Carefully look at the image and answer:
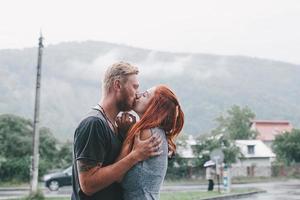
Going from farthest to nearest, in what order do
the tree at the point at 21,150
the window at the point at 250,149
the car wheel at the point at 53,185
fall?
1. the window at the point at 250,149
2. the tree at the point at 21,150
3. the car wheel at the point at 53,185

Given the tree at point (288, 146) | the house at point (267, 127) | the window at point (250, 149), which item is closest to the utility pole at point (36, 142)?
the tree at point (288, 146)

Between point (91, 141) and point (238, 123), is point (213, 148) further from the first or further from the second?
point (91, 141)

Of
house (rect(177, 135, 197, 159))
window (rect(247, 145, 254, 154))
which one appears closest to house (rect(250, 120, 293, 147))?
window (rect(247, 145, 254, 154))

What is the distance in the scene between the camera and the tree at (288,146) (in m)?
45.4

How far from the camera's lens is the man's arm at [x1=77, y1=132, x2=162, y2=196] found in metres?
2.89

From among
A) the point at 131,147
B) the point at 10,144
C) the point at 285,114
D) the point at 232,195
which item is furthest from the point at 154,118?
the point at 285,114

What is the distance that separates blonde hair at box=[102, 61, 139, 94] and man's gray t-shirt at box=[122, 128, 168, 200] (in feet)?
1.09

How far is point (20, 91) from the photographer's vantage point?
590 feet

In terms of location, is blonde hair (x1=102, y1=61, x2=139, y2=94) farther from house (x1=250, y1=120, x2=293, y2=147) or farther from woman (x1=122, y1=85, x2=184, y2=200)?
house (x1=250, y1=120, x2=293, y2=147)

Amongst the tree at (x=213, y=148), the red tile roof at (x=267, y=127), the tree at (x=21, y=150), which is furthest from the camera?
the red tile roof at (x=267, y=127)

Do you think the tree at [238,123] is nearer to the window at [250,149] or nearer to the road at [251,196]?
the window at [250,149]

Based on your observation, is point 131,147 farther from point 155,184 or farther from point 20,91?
point 20,91

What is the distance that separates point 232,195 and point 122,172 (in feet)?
58.3

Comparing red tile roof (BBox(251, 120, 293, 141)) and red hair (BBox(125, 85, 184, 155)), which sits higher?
red tile roof (BBox(251, 120, 293, 141))
